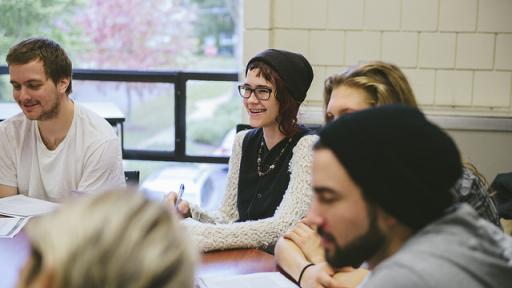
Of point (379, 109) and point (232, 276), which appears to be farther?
point (232, 276)

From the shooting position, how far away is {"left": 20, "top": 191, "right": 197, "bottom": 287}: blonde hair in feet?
2.45

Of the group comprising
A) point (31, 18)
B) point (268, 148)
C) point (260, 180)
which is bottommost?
point (260, 180)

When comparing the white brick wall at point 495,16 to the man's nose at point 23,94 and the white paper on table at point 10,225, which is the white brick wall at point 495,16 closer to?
the man's nose at point 23,94

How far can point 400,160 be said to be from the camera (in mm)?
1057

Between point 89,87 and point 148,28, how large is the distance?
0.55 m

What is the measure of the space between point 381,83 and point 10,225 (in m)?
1.29

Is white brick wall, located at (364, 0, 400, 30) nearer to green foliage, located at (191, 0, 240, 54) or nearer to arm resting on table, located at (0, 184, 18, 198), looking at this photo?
green foliage, located at (191, 0, 240, 54)

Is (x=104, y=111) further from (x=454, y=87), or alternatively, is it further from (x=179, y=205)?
(x=454, y=87)

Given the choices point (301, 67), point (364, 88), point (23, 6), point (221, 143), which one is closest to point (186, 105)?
point (221, 143)

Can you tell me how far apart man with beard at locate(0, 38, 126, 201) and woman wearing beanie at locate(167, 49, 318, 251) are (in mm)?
462

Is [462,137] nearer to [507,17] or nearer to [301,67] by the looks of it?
[507,17]

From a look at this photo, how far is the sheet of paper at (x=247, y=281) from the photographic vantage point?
1645 millimetres

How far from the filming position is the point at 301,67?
2365 millimetres

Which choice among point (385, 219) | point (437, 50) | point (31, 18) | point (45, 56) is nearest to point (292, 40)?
point (437, 50)
